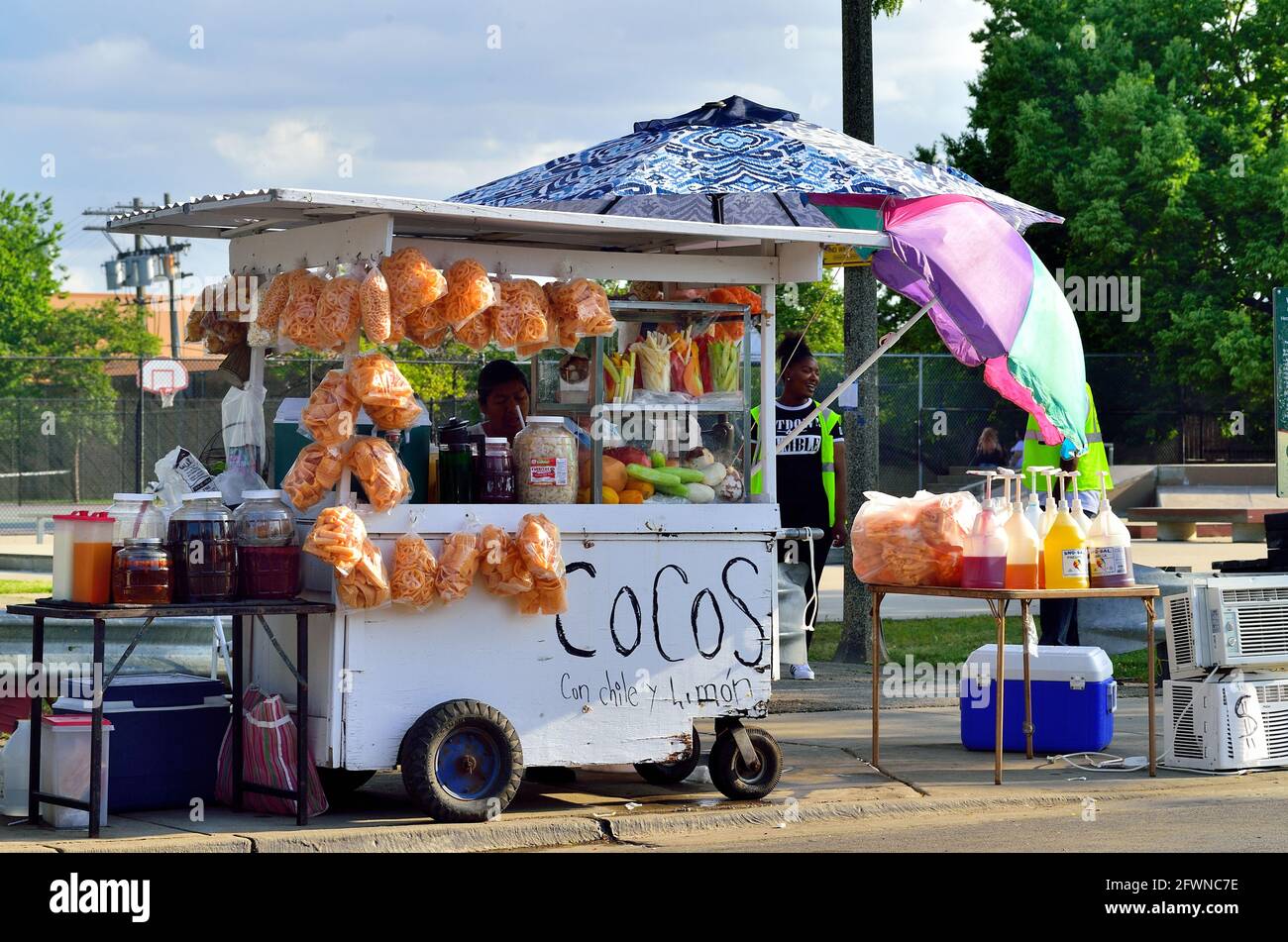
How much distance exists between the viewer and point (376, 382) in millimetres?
6785

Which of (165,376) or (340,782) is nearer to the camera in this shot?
(340,782)

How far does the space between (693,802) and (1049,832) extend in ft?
5.21

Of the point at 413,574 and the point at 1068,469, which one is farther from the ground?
the point at 1068,469

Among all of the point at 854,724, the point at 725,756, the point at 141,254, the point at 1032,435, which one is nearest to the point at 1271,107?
the point at 1032,435

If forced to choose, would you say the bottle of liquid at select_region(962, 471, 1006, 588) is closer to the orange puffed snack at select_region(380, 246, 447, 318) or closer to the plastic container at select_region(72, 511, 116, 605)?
the orange puffed snack at select_region(380, 246, 447, 318)

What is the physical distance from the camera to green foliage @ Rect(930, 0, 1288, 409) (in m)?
31.5

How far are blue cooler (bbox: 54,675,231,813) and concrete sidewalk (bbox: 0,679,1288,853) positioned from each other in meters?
0.10

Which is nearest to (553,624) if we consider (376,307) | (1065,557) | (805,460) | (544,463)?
(544,463)

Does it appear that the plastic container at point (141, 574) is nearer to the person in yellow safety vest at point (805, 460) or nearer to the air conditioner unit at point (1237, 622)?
the air conditioner unit at point (1237, 622)

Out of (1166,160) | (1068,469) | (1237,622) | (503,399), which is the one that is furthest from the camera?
(1166,160)

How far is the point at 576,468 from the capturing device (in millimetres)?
7492

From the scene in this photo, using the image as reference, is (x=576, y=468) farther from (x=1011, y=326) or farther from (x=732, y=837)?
(x=1011, y=326)

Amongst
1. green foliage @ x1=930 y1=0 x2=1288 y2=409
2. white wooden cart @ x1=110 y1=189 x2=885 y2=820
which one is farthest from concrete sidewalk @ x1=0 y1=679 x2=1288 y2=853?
green foliage @ x1=930 y1=0 x2=1288 y2=409

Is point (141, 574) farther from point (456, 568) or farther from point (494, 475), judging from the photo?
point (494, 475)
